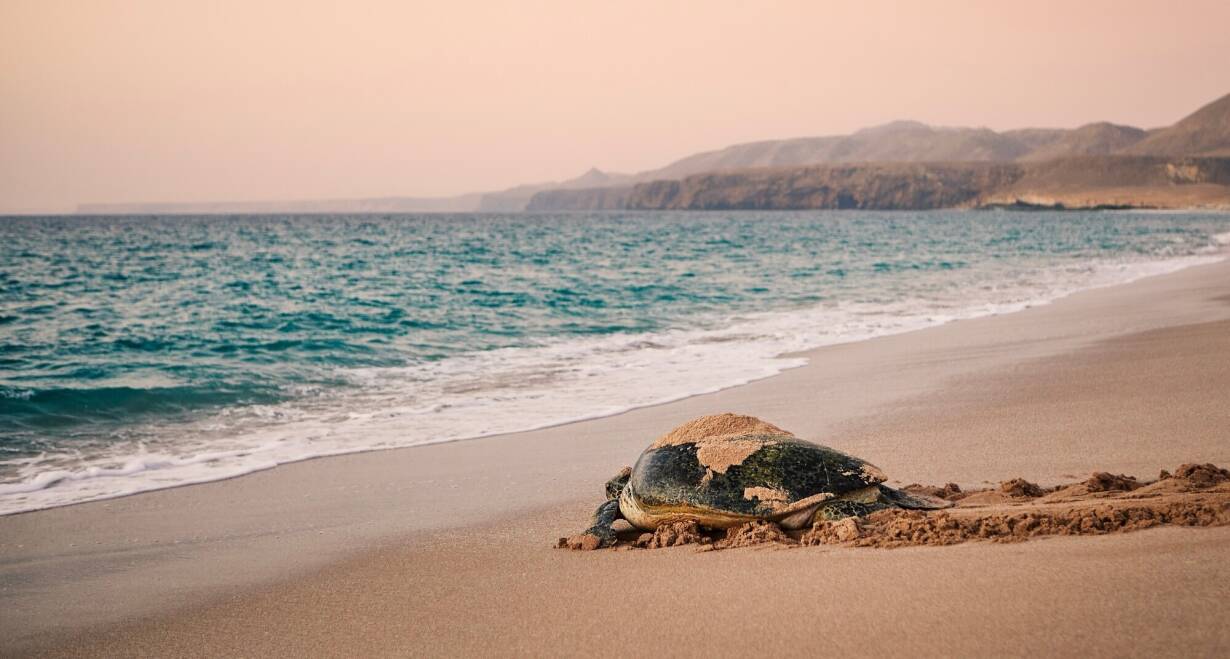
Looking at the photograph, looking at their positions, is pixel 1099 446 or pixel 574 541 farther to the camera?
pixel 1099 446

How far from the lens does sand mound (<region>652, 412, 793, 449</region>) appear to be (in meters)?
5.28

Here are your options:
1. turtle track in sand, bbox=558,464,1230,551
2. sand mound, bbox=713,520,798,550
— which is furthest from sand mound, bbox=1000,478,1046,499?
sand mound, bbox=713,520,798,550

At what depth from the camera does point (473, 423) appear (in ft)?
29.2

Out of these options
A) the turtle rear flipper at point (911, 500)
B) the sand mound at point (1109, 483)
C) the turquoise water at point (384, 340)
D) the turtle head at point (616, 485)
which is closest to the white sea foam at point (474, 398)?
the turquoise water at point (384, 340)

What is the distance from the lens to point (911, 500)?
16.3 feet

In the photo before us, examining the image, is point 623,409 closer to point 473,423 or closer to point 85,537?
point 473,423

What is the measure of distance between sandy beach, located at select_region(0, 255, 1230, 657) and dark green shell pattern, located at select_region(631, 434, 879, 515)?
358mm

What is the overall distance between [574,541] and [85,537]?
3.27 m

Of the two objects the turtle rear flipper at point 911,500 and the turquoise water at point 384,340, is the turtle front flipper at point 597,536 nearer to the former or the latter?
the turtle rear flipper at point 911,500

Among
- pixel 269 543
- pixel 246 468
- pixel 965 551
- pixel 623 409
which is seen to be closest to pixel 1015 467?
pixel 965 551

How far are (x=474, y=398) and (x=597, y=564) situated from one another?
6.10 meters

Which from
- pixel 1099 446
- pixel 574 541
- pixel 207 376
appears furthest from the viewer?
pixel 207 376

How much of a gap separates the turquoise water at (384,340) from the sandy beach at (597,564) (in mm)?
1211

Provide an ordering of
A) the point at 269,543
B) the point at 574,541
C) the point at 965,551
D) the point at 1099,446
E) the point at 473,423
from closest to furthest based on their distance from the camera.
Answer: the point at 965,551, the point at 574,541, the point at 269,543, the point at 1099,446, the point at 473,423
